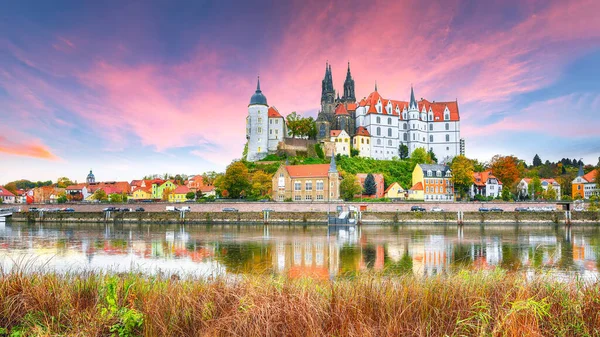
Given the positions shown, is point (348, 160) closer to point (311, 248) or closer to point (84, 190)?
point (311, 248)

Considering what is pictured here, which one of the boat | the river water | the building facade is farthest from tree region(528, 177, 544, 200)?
the river water

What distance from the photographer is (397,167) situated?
92375 mm

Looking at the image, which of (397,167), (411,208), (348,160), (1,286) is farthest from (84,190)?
(1,286)

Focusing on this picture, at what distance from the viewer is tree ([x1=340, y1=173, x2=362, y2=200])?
70.9 m

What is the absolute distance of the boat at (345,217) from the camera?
5510 cm

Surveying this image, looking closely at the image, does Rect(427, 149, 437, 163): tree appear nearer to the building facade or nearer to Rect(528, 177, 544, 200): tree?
Rect(528, 177, 544, 200): tree

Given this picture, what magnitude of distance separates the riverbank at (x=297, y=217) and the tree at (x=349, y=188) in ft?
37.6

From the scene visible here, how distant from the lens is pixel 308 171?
71.2 m

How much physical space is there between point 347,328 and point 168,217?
2315 inches

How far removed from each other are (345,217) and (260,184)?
21.7 meters

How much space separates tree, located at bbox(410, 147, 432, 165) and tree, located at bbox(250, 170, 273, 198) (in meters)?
37.3

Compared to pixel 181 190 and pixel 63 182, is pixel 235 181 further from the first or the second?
pixel 63 182

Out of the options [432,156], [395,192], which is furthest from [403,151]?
[395,192]

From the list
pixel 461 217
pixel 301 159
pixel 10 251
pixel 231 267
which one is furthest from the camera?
pixel 301 159
